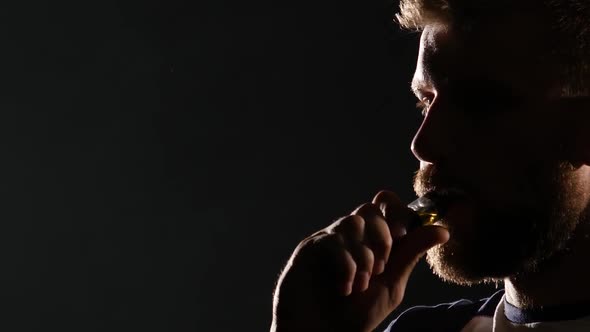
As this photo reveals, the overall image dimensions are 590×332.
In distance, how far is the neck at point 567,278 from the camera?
3.90ft

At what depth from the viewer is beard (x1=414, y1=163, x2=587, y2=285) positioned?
1164 millimetres

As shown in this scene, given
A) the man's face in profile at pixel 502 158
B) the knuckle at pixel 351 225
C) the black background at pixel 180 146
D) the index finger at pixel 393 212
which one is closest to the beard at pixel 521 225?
the man's face in profile at pixel 502 158

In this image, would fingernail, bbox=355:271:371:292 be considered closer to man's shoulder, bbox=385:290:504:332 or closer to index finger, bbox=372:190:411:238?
index finger, bbox=372:190:411:238

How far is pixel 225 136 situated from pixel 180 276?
537 mm

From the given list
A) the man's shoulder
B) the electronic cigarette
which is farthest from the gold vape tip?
the man's shoulder

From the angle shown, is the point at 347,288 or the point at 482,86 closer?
the point at 347,288

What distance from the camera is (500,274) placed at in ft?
3.97

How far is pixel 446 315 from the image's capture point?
1.49 meters

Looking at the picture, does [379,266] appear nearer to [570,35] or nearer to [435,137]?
[435,137]

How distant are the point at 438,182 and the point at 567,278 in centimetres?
27

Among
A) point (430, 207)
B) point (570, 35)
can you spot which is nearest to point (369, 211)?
point (430, 207)

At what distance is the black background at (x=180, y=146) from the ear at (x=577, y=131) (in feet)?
4.37

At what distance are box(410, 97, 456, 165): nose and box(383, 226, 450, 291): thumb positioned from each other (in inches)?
6.4

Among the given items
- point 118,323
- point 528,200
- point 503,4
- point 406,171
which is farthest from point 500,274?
point 118,323
